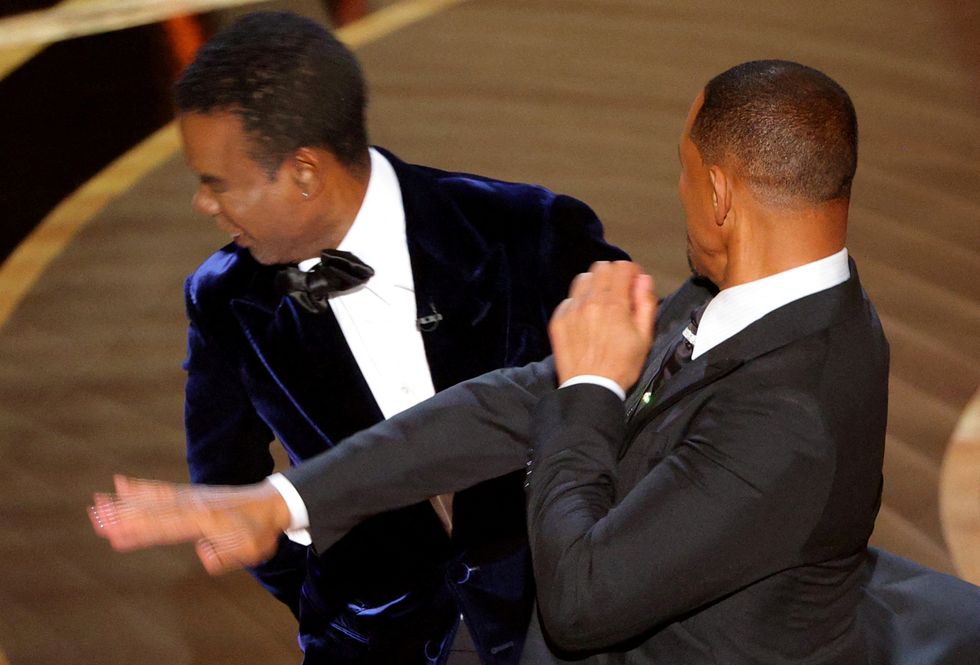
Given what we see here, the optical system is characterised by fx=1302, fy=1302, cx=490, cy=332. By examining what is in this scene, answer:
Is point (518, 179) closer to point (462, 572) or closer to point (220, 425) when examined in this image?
point (220, 425)

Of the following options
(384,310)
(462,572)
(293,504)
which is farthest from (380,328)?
(293,504)

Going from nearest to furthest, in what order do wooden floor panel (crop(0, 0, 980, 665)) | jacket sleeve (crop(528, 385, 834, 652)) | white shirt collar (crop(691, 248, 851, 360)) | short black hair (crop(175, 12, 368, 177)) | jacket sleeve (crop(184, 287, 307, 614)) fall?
jacket sleeve (crop(528, 385, 834, 652)) → white shirt collar (crop(691, 248, 851, 360)) → short black hair (crop(175, 12, 368, 177)) → jacket sleeve (crop(184, 287, 307, 614)) → wooden floor panel (crop(0, 0, 980, 665))

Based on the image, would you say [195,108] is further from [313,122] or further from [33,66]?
[33,66]

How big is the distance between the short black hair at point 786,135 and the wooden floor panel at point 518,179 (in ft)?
6.38

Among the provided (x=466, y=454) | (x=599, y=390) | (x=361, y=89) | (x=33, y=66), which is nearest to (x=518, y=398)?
(x=466, y=454)

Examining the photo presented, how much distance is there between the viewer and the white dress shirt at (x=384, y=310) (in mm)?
2248

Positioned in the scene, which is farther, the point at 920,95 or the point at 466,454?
the point at 920,95

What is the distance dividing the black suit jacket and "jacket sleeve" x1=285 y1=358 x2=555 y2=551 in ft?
0.75

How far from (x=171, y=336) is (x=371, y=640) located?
7.18 feet

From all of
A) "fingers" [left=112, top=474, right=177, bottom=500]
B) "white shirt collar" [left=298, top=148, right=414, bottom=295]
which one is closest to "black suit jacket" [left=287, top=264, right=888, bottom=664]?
"fingers" [left=112, top=474, right=177, bottom=500]

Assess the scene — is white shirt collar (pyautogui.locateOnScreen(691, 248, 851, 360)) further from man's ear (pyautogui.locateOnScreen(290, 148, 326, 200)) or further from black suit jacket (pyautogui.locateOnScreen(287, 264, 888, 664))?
man's ear (pyautogui.locateOnScreen(290, 148, 326, 200))

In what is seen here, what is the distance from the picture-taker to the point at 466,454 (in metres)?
1.85

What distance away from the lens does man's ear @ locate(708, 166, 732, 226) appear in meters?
1.58

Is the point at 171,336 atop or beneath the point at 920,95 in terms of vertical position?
beneath
